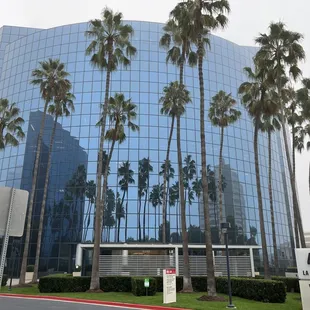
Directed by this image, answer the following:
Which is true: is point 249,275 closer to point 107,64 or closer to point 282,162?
point 107,64

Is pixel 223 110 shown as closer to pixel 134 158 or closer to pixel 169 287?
pixel 134 158

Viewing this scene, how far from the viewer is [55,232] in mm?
43250

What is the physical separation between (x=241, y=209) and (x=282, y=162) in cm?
1864

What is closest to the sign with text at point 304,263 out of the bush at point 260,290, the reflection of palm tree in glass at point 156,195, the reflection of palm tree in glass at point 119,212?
the bush at point 260,290

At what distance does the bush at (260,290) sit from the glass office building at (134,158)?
21.6 metres

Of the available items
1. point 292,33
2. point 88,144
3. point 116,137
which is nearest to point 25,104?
point 88,144

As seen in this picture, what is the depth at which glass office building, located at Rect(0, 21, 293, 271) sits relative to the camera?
43.1m

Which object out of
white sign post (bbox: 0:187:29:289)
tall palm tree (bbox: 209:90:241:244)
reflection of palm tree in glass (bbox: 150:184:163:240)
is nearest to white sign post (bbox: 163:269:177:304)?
white sign post (bbox: 0:187:29:289)

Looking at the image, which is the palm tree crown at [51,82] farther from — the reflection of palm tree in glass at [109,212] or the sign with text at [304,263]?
the sign with text at [304,263]

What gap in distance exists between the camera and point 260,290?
1894cm

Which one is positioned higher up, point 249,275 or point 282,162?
point 282,162

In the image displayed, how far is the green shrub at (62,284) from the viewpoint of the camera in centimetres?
2333

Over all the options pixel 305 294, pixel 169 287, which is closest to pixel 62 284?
pixel 169 287

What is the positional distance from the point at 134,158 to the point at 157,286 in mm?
24135
